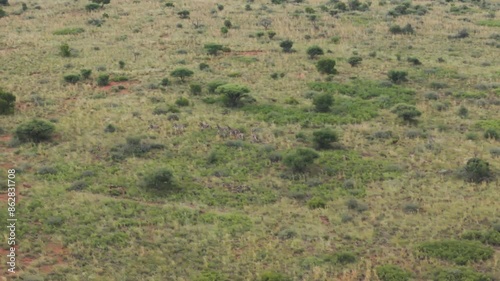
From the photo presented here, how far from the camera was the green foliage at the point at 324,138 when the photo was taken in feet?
111

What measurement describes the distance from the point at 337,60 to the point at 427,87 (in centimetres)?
1031

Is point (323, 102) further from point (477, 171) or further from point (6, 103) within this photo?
point (6, 103)

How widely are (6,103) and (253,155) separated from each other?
1870 centimetres

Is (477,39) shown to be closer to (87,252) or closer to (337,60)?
(337,60)

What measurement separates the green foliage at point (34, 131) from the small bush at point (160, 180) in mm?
9242

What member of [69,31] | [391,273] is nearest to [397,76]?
[391,273]

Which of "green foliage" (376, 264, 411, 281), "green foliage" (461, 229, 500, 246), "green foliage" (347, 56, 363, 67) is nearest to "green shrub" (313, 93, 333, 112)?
"green foliage" (347, 56, 363, 67)

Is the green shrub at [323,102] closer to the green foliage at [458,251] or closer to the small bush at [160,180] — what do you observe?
the small bush at [160,180]

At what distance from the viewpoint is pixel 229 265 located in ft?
74.1

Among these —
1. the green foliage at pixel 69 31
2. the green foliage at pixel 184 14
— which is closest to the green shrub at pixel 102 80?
the green foliage at pixel 69 31

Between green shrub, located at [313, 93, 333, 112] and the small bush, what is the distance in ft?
49.6

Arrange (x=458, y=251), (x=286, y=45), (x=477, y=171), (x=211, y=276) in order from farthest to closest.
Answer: (x=286, y=45), (x=477, y=171), (x=458, y=251), (x=211, y=276)

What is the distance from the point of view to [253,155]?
33188 mm

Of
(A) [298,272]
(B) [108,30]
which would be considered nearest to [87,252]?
(A) [298,272]
